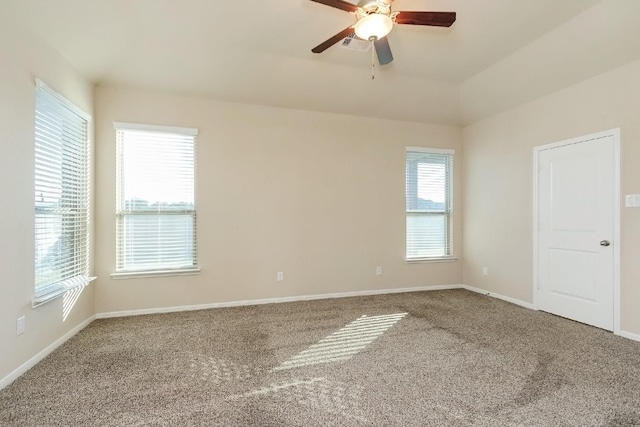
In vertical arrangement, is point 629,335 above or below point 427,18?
below

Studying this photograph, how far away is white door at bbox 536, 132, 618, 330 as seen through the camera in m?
3.44

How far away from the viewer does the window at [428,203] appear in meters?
5.22

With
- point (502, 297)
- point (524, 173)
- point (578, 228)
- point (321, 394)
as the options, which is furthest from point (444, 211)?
point (321, 394)

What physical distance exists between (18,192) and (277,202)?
265 centimetres

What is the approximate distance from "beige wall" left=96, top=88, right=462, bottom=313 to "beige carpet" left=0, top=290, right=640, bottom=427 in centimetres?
67

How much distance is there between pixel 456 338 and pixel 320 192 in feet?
8.29

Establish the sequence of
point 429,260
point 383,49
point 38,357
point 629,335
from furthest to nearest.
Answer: point 429,260
point 629,335
point 383,49
point 38,357

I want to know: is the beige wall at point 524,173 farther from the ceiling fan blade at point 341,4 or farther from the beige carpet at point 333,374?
the ceiling fan blade at point 341,4

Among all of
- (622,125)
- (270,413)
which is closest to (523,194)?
(622,125)

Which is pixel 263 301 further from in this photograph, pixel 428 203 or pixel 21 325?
pixel 428 203

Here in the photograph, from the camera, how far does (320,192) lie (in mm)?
4711

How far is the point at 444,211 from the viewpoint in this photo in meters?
5.39

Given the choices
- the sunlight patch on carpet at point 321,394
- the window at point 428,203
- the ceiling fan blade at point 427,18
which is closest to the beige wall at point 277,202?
the window at point 428,203

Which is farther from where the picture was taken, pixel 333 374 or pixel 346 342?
pixel 346 342
